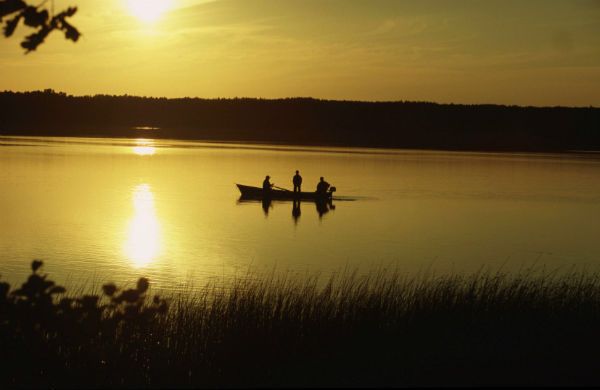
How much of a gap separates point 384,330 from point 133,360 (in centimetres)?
327

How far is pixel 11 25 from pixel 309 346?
641cm

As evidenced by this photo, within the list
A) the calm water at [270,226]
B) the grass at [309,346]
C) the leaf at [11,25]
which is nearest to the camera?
the leaf at [11,25]

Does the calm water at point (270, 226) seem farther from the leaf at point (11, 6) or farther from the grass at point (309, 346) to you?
the leaf at point (11, 6)

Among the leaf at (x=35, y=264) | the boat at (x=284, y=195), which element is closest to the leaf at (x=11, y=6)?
the leaf at (x=35, y=264)

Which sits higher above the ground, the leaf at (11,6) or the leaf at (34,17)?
the leaf at (11,6)

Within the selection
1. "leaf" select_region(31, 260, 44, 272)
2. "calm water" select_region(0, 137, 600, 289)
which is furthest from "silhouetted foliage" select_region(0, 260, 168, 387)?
"calm water" select_region(0, 137, 600, 289)

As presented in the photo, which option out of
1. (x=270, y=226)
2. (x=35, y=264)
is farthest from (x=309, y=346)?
(x=270, y=226)

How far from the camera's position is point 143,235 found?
103 ft

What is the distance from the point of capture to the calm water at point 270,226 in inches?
978

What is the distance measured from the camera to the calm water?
81.5 ft

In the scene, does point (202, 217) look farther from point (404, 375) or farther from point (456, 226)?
point (404, 375)

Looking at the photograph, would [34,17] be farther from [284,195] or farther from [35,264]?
[284,195]

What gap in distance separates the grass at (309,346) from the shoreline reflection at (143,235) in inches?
527

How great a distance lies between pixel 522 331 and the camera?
32.9 feet
